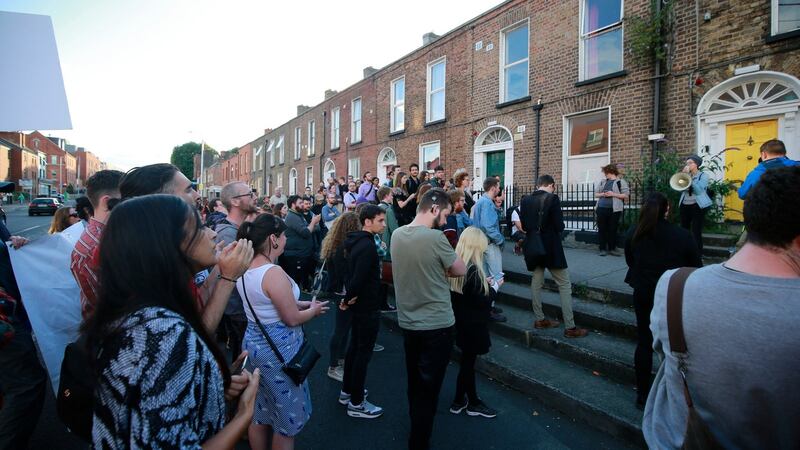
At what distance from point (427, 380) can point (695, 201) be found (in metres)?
5.94

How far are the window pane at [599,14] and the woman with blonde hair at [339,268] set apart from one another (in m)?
9.06

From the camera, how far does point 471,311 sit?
3.68 m

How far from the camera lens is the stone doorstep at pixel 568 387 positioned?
3434 mm

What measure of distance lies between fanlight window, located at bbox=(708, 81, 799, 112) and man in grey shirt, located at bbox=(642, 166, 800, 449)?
328 inches

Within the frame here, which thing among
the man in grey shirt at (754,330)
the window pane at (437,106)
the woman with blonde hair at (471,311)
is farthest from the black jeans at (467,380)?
the window pane at (437,106)

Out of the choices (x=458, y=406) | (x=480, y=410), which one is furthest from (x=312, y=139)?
(x=480, y=410)

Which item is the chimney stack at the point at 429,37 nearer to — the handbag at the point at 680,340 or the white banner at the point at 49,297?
the white banner at the point at 49,297

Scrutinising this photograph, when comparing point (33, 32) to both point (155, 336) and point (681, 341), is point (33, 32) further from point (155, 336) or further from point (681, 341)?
point (681, 341)

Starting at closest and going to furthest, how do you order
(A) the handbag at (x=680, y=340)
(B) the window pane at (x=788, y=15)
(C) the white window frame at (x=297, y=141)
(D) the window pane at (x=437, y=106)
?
(A) the handbag at (x=680, y=340), (B) the window pane at (x=788, y=15), (D) the window pane at (x=437, y=106), (C) the white window frame at (x=297, y=141)

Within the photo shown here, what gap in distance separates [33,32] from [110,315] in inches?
88.5

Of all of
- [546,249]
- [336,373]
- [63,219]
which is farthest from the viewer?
[63,219]

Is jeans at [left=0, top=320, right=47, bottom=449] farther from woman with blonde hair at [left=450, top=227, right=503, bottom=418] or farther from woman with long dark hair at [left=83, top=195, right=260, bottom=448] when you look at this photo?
woman with blonde hair at [left=450, top=227, right=503, bottom=418]

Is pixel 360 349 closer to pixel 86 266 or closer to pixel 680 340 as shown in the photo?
pixel 86 266

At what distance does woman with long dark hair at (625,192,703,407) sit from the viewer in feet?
11.1
